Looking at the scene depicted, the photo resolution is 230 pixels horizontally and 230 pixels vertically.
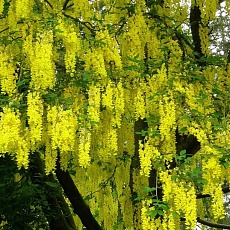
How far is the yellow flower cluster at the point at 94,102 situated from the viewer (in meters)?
3.35

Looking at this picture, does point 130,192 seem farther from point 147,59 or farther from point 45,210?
point 147,59

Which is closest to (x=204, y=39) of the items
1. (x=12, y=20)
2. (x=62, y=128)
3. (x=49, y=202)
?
(x=12, y=20)

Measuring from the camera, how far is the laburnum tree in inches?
128

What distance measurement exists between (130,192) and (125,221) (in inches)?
13.8

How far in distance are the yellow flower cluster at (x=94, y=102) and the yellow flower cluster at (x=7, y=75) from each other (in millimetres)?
604

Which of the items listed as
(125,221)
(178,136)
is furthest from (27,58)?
(125,221)

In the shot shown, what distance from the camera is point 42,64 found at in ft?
10.8

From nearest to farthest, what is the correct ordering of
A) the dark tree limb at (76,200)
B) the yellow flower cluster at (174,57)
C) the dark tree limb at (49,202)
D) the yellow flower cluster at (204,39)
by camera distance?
the yellow flower cluster at (174,57) < the yellow flower cluster at (204,39) < the dark tree limb at (76,200) < the dark tree limb at (49,202)

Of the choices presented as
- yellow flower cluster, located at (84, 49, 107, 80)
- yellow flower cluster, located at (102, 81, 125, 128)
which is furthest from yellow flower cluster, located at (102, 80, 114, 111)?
yellow flower cluster, located at (84, 49, 107, 80)

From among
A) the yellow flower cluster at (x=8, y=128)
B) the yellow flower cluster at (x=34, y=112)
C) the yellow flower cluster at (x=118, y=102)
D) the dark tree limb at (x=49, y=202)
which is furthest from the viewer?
the dark tree limb at (x=49, y=202)

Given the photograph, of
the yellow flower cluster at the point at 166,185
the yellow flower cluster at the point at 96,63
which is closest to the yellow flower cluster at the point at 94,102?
the yellow flower cluster at the point at 96,63

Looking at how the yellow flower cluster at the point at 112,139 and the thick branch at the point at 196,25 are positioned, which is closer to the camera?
the yellow flower cluster at the point at 112,139

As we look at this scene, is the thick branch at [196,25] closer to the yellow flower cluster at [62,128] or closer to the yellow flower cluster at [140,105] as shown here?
the yellow flower cluster at [140,105]

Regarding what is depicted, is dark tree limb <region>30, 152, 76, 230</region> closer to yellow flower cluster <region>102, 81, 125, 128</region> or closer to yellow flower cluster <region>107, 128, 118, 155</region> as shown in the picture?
yellow flower cluster <region>107, 128, 118, 155</region>
